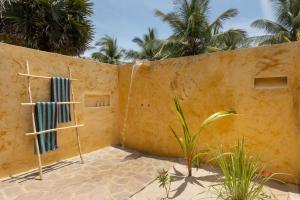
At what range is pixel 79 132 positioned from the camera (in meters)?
4.42

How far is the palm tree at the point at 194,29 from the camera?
11.3 m

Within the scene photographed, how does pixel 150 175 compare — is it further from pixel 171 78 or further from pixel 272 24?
pixel 272 24

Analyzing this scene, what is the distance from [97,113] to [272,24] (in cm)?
1251

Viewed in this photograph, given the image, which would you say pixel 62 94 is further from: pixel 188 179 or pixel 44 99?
pixel 188 179

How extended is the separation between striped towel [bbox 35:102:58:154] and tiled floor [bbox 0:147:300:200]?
43cm

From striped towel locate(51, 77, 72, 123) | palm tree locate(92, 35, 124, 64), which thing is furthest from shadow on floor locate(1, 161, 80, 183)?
palm tree locate(92, 35, 124, 64)

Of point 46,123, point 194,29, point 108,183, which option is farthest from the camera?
point 194,29

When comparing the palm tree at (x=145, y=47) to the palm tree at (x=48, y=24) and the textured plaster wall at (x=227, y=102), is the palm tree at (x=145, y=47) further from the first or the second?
the textured plaster wall at (x=227, y=102)

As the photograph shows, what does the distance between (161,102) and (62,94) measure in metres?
2.02

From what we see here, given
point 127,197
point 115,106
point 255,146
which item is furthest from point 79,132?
point 255,146

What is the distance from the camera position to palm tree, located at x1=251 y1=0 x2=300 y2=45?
11558 millimetres

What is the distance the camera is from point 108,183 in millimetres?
3135

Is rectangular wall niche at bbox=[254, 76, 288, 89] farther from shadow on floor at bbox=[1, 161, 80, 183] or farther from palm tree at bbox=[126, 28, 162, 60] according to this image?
palm tree at bbox=[126, 28, 162, 60]

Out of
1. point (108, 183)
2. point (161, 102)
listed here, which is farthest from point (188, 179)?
point (161, 102)
